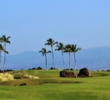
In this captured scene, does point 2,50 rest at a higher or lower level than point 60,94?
higher

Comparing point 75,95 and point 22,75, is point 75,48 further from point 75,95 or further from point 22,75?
point 75,95

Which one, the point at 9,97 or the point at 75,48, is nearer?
the point at 9,97

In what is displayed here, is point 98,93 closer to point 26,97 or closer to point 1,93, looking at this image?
point 26,97

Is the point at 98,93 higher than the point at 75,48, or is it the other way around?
the point at 75,48

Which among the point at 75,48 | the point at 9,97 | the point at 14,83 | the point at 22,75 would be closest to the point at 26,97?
the point at 9,97

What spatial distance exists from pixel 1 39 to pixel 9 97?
381ft

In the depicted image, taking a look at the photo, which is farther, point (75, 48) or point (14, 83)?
point (75, 48)

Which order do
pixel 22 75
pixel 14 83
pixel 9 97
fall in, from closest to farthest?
1. pixel 9 97
2. pixel 14 83
3. pixel 22 75

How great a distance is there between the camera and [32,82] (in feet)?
177

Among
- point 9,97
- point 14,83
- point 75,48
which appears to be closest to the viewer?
point 9,97

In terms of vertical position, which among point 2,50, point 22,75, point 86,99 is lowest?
point 86,99

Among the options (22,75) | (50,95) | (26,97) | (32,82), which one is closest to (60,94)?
(50,95)

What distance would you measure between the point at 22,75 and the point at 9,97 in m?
39.8

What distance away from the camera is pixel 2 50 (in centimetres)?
14825
